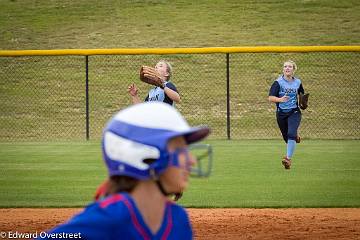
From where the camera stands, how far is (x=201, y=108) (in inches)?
999

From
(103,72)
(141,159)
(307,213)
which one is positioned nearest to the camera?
(141,159)

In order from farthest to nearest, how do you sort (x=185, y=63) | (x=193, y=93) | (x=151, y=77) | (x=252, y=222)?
(x=185, y=63)
(x=193, y=93)
(x=151, y=77)
(x=252, y=222)

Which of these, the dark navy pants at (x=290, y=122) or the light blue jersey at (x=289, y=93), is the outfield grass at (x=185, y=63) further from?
the light blue jersey at (x=289, y=93)

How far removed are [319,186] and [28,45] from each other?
2048 cm

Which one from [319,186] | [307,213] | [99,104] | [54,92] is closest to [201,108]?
[99,104]

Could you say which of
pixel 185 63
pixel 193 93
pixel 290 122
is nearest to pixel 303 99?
pixel 290 122

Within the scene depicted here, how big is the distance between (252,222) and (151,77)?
7.40 feet

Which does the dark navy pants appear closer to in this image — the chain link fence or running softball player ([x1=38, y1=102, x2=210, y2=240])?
the chain link fence

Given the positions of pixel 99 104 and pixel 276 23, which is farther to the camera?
pixel 276 23

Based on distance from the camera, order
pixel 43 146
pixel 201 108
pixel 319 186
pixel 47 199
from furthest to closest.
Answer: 1. pixel 201 108
2. pixel 43 146
3. pixel 319 186
4. pixel 47 199

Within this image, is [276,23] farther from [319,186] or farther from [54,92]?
[319,186]

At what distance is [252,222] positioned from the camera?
9.42 meters

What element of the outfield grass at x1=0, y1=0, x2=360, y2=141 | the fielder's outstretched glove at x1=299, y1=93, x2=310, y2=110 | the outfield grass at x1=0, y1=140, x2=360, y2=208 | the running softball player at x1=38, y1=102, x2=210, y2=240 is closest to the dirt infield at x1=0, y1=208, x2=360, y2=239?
the outfield grass at x1=0, y1=140, x2=360, y2=208

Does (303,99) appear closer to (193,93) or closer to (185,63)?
(193,93)
